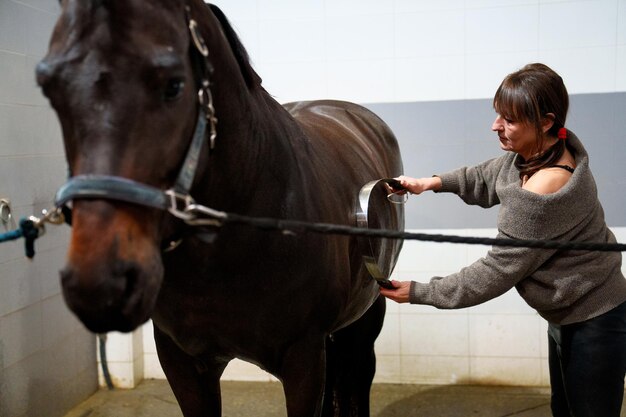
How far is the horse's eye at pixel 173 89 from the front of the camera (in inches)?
40.3

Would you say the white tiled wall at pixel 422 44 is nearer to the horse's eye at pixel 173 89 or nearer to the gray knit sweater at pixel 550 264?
the gray knit sweater at pixel 550 264

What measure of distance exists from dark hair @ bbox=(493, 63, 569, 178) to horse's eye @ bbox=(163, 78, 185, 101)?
847 mm

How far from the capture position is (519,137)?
1.57 meters

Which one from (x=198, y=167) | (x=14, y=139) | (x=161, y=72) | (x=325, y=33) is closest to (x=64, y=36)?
(x=161, y=72)

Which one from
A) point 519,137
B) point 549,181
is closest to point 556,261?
point 549,181

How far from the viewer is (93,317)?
95 centimetres

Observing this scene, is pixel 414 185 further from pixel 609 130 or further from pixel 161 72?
pixel 609 130

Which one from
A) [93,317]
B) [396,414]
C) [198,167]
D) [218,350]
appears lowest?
[396,414]

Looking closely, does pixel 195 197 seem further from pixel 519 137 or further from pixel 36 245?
pixel 36 245

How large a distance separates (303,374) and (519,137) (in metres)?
0.76

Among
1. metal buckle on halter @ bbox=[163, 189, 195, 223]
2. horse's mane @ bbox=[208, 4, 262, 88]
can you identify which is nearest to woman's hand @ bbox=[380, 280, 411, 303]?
horse's mane @ bbox=[208, 4, 262, 88]

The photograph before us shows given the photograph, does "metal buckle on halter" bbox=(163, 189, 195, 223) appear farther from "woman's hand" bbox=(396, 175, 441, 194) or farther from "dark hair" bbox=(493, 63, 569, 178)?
"woman's hand" bbox=(396, 175, 441, 194)

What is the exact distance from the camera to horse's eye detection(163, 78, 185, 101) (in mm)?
1024

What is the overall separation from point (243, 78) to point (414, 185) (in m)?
0.81
